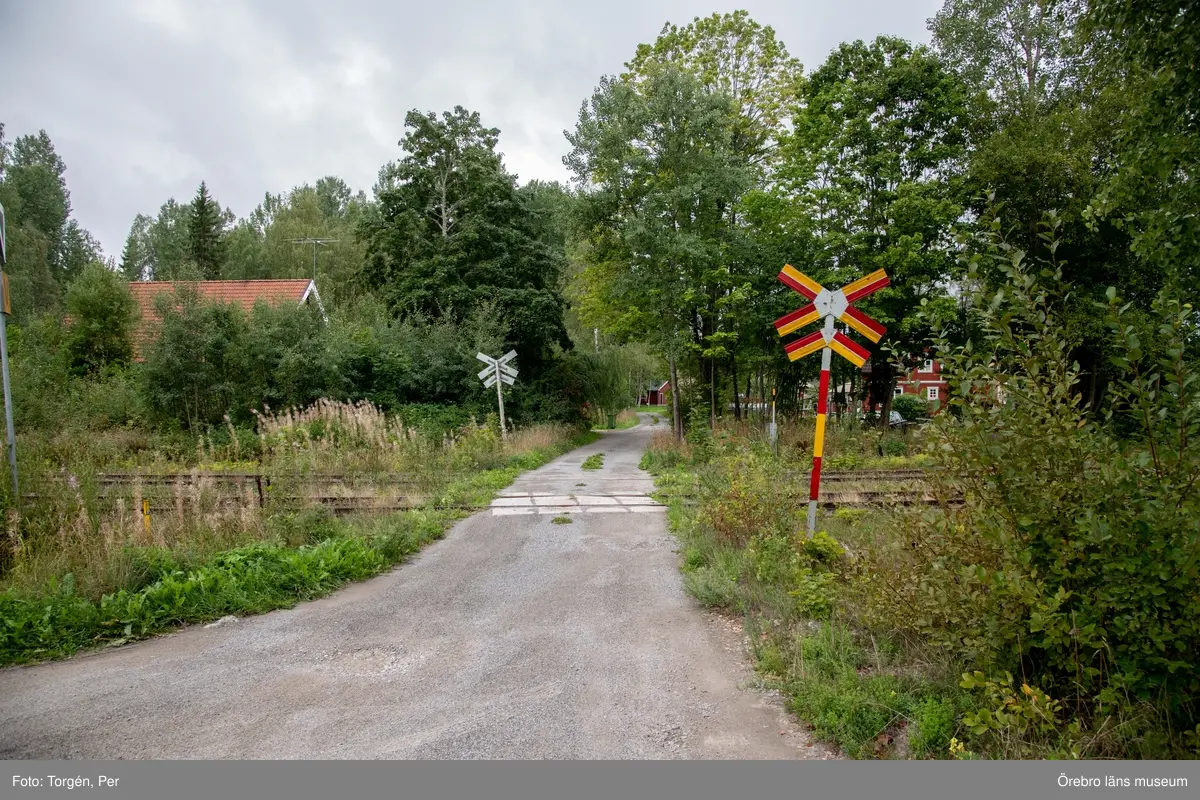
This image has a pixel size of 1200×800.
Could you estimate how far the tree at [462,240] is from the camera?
26766 mm

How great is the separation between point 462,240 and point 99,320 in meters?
14.6

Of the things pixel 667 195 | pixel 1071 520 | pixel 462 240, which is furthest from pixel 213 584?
pixel 462 240

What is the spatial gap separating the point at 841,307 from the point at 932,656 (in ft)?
12.0

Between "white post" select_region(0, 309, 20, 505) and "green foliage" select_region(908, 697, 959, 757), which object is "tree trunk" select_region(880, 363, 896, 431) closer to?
"green foliage" select_region(908, 697, 959, 757)

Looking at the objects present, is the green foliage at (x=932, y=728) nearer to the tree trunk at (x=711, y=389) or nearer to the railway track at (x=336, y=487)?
the railway track at (x=336, y=487)

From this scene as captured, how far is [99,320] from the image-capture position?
2620 cm

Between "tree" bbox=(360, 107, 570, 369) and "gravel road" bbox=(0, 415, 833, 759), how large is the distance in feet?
65.3

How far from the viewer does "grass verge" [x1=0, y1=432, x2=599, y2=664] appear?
5.45 metres

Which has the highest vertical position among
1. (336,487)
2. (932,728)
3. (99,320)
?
(99,320)

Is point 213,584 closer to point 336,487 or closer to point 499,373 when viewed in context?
point 336,487

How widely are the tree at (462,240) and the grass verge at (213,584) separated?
17742 millimetres

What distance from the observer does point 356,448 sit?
14.7 meters

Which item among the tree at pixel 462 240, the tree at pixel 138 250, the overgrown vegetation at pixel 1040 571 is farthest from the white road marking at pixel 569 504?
the tree at pixel 138 250

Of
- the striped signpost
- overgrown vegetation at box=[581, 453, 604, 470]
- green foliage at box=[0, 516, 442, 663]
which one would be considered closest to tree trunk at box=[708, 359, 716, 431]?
overgrown vegetation at box=[581, 453, 604, 470]
